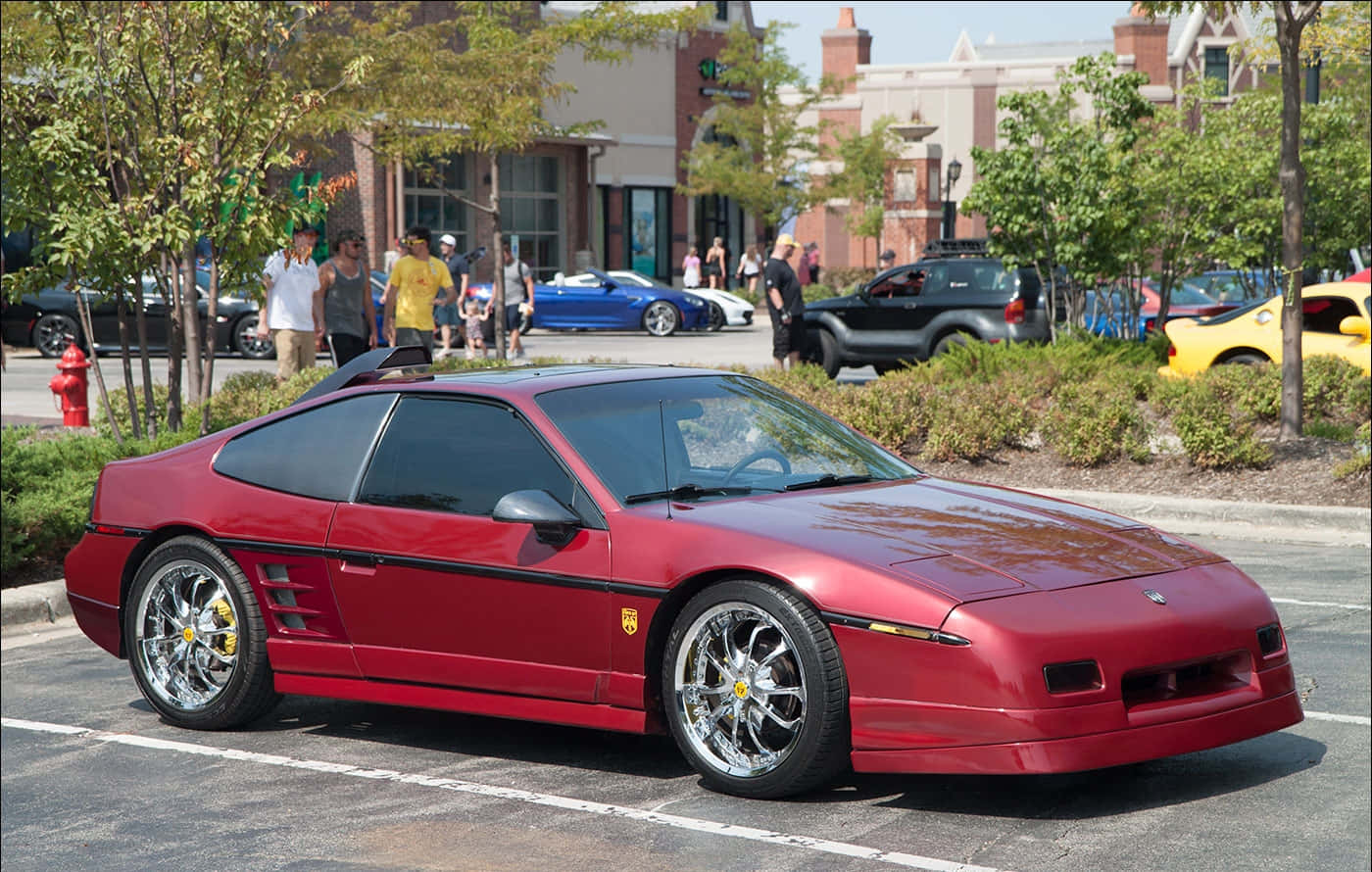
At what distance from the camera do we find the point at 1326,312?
711 inches

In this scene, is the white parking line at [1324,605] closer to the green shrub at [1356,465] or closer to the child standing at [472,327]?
the green shrub at [1356,465]

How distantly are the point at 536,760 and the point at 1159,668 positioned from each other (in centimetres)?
222

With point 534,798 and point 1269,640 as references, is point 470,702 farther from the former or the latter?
point 1269,640

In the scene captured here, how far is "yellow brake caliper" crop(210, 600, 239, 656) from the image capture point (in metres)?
6.66

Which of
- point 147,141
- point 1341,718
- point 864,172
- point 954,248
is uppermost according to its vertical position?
point 864,172

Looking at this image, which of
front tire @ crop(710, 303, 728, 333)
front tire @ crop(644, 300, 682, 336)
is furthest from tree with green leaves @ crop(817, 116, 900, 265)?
front tire @ crop(644, 300, 682, 336)

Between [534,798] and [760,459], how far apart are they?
4.84ft

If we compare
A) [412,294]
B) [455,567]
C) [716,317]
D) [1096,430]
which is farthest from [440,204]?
[455,567]

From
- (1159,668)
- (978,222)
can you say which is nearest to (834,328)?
(1159,668)

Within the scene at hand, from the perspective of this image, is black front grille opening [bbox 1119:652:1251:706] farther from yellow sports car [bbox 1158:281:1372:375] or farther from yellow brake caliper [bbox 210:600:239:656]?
yellow sports car [bbox 1158:281:1372:375]

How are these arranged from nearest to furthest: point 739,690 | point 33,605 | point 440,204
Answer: point 739,690
point 33,605
point 440,204

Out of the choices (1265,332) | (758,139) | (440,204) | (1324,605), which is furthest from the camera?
(758,139)

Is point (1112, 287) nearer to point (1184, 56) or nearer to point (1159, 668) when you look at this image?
point (1159, 668)

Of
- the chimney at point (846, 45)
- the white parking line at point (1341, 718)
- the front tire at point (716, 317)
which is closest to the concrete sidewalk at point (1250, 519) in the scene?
the white parking line at point (1341, 718)
